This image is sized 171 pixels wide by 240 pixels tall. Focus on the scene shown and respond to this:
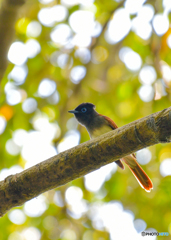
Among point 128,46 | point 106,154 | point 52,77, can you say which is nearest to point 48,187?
point 106,154

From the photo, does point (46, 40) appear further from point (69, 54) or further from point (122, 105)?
point (122, 105)

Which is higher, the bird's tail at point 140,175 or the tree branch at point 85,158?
the tree branch at point 85,158

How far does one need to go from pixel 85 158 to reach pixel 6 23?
4.83 ft

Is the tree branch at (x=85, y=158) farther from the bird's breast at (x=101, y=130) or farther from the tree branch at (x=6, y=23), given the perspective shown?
the bird's breast at (x=101, y=130)

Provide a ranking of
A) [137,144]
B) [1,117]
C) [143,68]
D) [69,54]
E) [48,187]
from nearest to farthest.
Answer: [137,144], [48,187], [1,117], [143,68], [69,54]

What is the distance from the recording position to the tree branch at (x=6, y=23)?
2389mm

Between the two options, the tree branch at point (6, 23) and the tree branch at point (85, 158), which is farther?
the tree branch at point (6, 23)

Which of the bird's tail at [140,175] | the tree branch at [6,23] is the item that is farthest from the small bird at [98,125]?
the tree branch at [6,23]

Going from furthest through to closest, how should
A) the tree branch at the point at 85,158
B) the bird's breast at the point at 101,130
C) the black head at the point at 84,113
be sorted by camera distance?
the black head at the point at 84,113, the bird's breast at the point at 101,130, the tree branch at the point at 85,158

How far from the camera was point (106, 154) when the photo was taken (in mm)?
1767

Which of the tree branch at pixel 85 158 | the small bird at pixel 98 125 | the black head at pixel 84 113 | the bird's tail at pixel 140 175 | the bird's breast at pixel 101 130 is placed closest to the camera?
the tree branch at pixel 85 158

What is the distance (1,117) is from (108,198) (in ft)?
6.90

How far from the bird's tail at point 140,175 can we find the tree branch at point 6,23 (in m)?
2.11

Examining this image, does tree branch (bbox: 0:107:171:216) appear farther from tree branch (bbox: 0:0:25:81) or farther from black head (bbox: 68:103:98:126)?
black head (bbox: 68:103:98:126)
